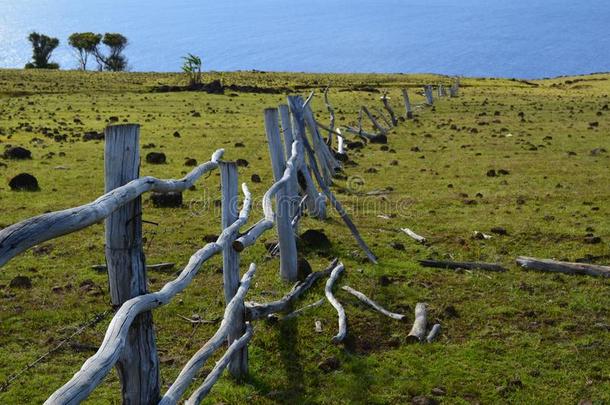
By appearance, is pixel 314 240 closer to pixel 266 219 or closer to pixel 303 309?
pixel 303 309

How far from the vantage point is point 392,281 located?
348 inches

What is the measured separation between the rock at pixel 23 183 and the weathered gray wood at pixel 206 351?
974 centimetres

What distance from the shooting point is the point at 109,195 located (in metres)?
3.71

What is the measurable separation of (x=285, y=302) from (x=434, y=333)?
1.68 meters

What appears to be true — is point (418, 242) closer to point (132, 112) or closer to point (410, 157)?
point (410, 157)

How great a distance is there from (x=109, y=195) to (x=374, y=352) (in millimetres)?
3993

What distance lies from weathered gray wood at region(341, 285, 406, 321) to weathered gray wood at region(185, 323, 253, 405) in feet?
6.76

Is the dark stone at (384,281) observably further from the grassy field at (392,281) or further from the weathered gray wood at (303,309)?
the weathered gray wood at (303,309)

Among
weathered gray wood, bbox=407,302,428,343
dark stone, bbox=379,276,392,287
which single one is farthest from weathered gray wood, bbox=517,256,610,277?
weathered gray wood, bbox=407,302,428,343

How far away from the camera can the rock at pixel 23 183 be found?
14.7 m

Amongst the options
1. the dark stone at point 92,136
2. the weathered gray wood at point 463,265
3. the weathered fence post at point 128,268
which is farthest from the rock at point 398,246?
the dark stone at point 92,136

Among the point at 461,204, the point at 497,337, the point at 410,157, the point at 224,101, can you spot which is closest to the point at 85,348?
the point at 497,337

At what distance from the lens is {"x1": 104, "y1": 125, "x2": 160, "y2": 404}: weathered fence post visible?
12.8 ft

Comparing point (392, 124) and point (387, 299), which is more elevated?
point (392, 124)
